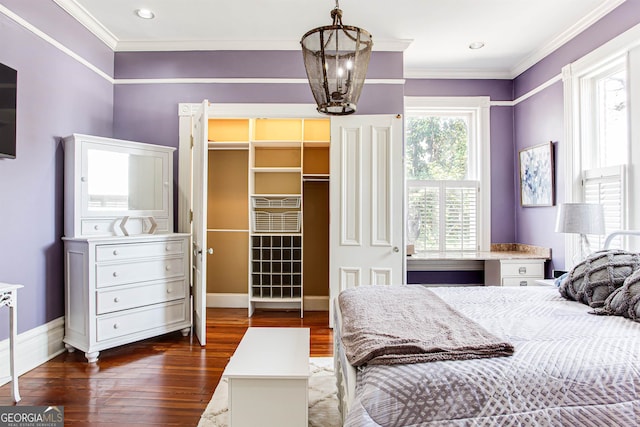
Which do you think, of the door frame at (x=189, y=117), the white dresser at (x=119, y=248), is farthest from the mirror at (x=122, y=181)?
the door frame at (x=189, y=117)

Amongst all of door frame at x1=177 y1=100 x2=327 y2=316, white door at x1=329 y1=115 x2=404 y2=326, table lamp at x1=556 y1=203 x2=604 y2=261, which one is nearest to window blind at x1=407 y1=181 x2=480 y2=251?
white door at x1=329 y1=115 x2=404 y2=326

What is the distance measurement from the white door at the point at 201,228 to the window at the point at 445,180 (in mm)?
2391

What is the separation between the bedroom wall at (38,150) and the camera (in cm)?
262

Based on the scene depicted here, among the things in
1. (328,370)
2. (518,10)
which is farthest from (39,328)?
(518,10)

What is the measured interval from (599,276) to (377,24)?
9.00 ft

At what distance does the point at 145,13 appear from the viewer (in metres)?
3.24

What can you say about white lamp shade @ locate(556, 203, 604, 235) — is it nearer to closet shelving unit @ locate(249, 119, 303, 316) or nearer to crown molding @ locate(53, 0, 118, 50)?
closet shelving unit @ locate(249, 119, 303, 316)

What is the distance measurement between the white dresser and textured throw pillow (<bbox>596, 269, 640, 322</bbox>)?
3213 millimetres

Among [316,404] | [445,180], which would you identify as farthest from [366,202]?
[316,404]

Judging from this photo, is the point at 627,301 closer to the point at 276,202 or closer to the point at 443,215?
the point at 443,215

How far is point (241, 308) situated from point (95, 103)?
2.75 meters

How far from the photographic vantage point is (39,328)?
9.52 feet

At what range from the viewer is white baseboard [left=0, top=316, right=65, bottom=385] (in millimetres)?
2557

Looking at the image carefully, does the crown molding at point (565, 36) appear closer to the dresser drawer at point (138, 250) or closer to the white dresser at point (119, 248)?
the white dresser at point (119, 248)
